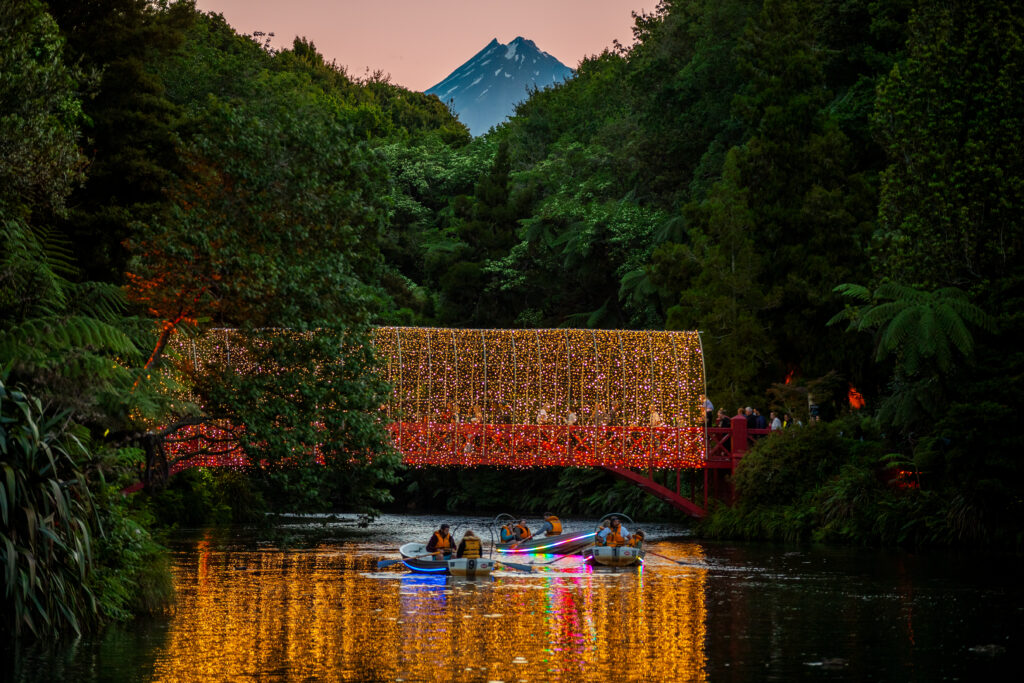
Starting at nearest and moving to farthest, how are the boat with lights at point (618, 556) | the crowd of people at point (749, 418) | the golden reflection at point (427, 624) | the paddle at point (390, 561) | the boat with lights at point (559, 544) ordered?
the golden reflection at point (427, 624)
the paddle at point (390, 561)
the boat with lights at point (618, 556)
the boat with lights at point (559, 544)
the crowd of people at point (749, 418)

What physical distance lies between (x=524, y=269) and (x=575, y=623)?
4231cm

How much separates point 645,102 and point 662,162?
10.2ft

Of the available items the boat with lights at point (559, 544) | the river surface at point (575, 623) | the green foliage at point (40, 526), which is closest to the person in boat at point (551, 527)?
the boat with lights at point (559, 544)

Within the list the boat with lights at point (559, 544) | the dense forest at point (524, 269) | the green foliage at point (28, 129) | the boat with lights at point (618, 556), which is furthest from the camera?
the boat with lights at point (559, 544)

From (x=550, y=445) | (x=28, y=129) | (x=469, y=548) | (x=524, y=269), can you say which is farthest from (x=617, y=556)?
(x=524, y=269)

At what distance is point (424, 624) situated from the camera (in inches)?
949

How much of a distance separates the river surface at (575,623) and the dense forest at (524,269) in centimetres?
186

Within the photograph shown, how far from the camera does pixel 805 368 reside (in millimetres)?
48500

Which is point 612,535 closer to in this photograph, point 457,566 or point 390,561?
point 457,566

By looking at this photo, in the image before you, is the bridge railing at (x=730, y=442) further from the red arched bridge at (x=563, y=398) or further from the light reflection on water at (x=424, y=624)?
the light reflection on water at (x=424, y=624)

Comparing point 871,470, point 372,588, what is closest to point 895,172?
point 871,470

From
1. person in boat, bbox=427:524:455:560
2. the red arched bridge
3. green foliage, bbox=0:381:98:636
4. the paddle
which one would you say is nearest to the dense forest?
green foliage, bbox=0:381:98:636

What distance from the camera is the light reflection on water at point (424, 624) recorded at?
19.1 meters

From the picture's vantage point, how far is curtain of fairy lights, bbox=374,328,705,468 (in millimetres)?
44094
